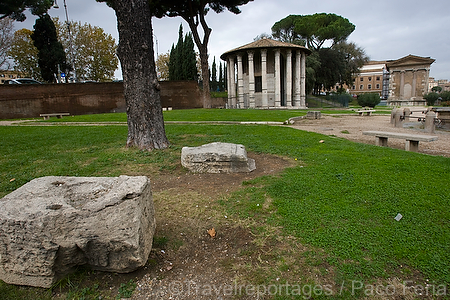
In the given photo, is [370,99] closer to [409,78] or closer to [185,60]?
[409,78]

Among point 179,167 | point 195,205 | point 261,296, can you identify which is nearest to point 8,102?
point 179,167

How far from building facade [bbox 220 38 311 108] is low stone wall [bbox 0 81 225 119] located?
28.3 feet

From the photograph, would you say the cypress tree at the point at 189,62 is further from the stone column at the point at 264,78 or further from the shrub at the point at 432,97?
the shrub at the point at 432,97

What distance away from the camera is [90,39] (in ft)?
108

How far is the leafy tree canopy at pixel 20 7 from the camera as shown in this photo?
21.6m

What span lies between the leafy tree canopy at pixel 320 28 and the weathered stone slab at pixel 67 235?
4226 centimetres

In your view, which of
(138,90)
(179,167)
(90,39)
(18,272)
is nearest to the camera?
(18,272)

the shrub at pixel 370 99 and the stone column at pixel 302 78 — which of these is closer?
the stone column at pixel 302 78

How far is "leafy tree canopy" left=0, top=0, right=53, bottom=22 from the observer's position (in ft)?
70.9

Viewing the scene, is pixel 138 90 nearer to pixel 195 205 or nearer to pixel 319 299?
pixel 195 205

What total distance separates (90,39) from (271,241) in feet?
123

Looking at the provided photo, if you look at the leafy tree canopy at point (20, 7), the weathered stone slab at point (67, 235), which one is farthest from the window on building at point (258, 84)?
the weathered stone slab at point (67, 235)

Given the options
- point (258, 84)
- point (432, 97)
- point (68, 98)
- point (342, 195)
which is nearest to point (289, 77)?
point (258, 84)

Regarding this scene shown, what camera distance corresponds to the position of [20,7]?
23.1 meters
